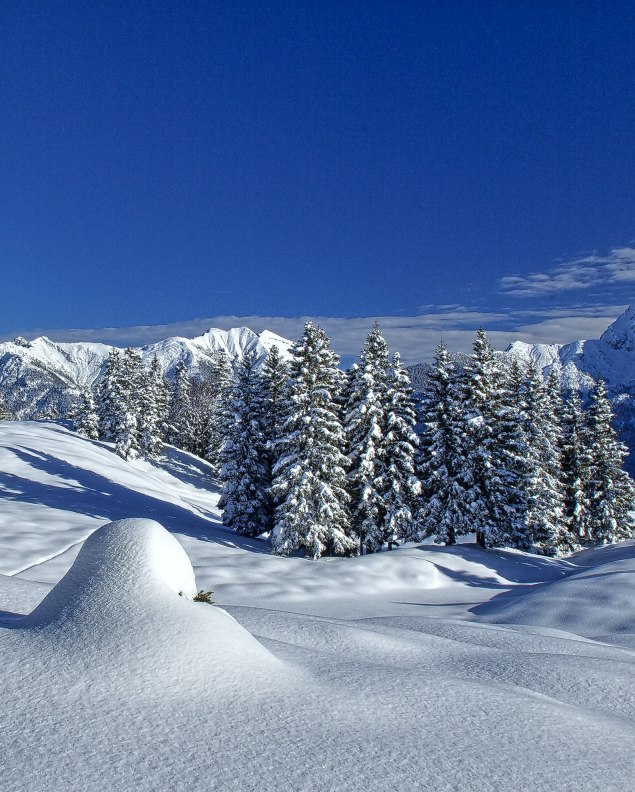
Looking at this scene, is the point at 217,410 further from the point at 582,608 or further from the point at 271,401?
the point at 582,608

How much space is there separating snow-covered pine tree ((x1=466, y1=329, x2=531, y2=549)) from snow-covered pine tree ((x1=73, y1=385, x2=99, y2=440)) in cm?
4386

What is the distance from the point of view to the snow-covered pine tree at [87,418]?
56.1 meters

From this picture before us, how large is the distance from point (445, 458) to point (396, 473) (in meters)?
2.55

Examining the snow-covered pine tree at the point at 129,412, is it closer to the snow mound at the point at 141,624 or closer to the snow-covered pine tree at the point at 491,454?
the snow-covered pine tree at the point at 491,454

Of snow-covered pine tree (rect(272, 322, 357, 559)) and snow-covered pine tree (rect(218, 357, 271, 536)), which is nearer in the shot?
snow-covered pine tree (rect(272, 322, 357, 559))

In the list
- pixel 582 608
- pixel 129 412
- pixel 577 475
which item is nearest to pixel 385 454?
pixel 582 608

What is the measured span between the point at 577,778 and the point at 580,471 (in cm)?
3624

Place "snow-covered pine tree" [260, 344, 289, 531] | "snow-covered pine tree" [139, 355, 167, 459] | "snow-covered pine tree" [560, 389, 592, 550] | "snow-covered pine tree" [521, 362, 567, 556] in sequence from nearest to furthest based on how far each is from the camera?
"snow-covered pine tree" [521, 362, 567, 556] < "snow-covered pine tree" [260, 344, 289, 531] < "snow-covered pine tree" [560, 389, 592, 550] < "snow-covered pine tree" [139, 355, 167, 459]

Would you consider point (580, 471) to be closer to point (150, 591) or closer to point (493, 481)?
point (493, 481)

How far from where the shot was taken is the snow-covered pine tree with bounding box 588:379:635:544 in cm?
3503

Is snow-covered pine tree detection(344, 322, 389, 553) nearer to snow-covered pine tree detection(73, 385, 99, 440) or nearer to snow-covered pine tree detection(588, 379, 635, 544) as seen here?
snow-covered pine tree detection(588, 379, 635, 544)

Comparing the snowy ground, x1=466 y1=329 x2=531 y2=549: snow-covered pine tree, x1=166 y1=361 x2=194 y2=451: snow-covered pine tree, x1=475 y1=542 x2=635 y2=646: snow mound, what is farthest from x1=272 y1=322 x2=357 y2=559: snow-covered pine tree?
x1=166 y1=361 x2=194 y2=451: snow-covered pine tree

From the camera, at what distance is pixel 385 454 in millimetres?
26359

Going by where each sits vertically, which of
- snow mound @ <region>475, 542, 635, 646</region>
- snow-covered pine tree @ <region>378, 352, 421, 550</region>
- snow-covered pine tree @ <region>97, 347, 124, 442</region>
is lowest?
snow mound @ <region>475, 542, 635, 646</region>
